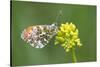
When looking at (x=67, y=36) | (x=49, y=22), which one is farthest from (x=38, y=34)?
(x=67, y=36)

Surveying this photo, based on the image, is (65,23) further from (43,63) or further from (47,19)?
(43,63)

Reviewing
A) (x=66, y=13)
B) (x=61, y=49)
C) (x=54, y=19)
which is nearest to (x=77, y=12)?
(x=66, y=13)

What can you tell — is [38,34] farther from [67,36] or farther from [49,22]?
[67,36]
